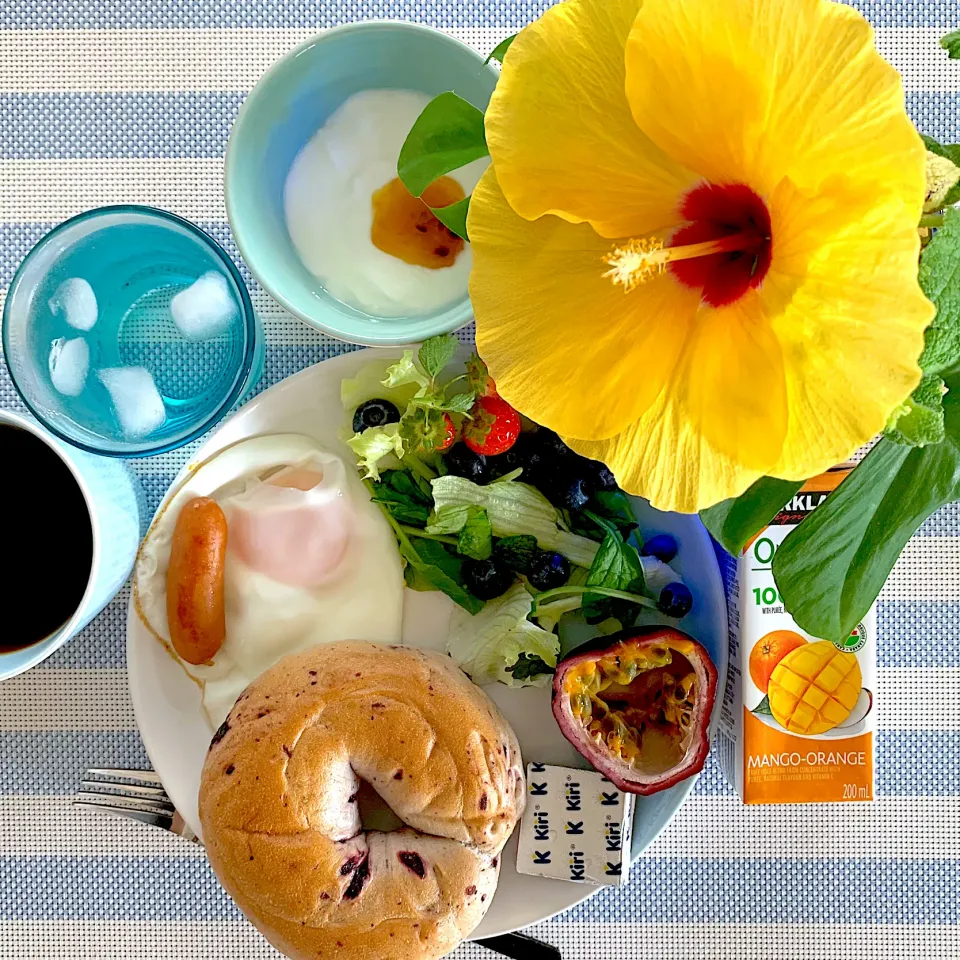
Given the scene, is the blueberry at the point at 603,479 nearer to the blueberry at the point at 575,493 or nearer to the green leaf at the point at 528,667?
the blueberry at the point at 575,493

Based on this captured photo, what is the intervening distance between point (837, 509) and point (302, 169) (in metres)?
0.47

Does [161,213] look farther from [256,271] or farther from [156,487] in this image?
[156,487]

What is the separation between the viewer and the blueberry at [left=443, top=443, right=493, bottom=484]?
78 centimetres

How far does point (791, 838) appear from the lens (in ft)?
2.83

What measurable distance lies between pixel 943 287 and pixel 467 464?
1.50 ft

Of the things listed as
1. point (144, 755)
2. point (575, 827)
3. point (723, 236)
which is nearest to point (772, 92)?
point (723, 236)

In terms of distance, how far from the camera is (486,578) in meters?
0.77

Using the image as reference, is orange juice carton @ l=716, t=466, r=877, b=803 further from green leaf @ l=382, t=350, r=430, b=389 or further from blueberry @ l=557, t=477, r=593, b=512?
green leaf @ l=382, t=350, r=430, b=389

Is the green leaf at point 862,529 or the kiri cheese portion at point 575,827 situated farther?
the kiri cheese portion at point 575,827

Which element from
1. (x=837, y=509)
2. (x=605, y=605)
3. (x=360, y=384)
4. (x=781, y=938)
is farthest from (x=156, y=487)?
(x=781, y=938)

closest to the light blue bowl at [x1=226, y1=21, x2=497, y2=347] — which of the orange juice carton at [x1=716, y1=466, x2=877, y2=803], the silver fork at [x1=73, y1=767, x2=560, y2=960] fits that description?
the orange juice carton at [x1=716, y1=466, x2=877, y2=803]

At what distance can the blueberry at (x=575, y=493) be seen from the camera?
30.3 inches

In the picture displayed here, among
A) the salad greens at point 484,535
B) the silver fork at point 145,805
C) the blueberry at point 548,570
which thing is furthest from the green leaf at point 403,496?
the silver fork at point 145,805

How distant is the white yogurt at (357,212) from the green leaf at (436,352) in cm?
3
